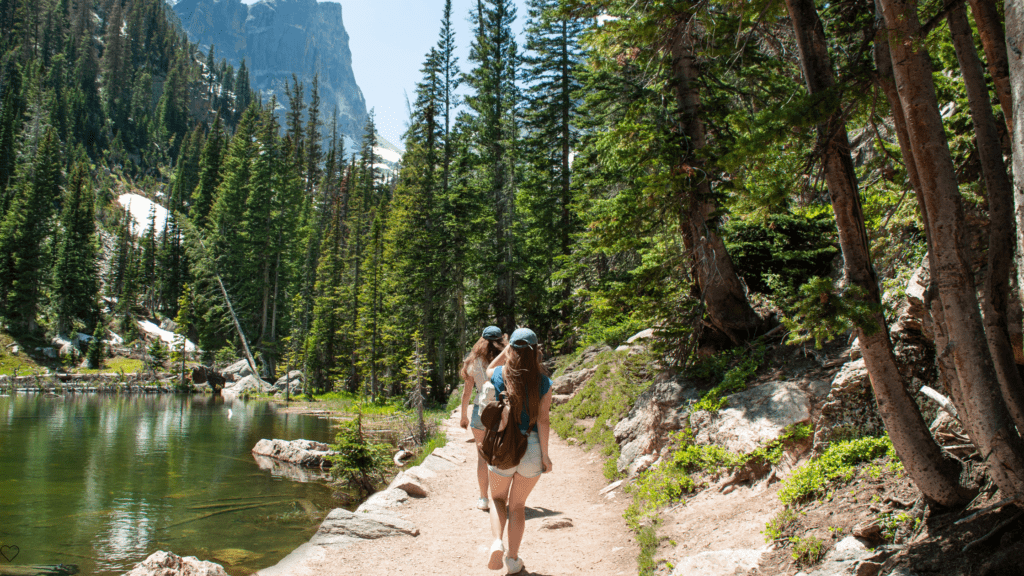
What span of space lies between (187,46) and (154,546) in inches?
5597

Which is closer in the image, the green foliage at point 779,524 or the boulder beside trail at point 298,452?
the green foliage at point 779,524

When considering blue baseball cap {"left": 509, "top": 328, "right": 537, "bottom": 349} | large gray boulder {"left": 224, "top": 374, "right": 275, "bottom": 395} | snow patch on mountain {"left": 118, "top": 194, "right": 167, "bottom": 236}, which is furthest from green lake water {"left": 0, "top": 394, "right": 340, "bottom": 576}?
snow patch on mountain {"left": 118, "top": 194, "right": 167, "bottom": 236}

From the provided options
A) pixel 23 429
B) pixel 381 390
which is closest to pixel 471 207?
pixel 381 390

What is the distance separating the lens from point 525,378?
405cm

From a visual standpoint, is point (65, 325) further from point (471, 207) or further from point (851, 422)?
point (851, 422)

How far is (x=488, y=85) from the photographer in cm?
2527

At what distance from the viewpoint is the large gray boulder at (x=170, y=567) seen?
4.80 metres

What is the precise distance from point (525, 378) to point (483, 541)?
97.7 inches

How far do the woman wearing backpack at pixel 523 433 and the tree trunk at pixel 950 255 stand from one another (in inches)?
98.4

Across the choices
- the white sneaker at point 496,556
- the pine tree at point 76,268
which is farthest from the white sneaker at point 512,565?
the pine tree at point 76,268

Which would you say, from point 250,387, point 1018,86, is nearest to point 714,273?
point 1018,86

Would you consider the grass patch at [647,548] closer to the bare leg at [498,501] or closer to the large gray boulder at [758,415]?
the bare leg at [498,501]

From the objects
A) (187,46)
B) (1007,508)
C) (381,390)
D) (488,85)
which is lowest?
(381,390)

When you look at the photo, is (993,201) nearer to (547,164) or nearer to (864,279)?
(864,279)
